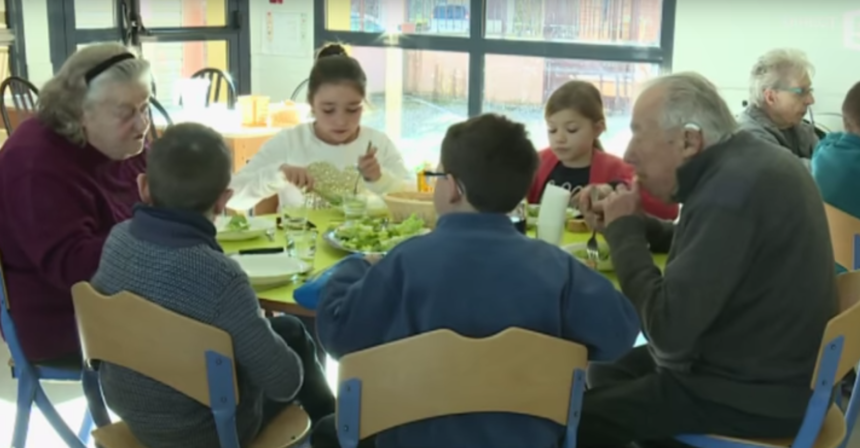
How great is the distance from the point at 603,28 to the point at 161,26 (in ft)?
9.33

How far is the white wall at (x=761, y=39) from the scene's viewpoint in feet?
14.1

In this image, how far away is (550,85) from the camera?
5523 millimetres

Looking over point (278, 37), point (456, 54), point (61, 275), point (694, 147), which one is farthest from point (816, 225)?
point (278, 37)

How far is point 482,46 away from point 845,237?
3362mm

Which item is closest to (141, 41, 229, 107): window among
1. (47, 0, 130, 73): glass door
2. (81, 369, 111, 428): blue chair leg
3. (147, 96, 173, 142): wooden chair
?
(47, 0, 130, 73): glass door

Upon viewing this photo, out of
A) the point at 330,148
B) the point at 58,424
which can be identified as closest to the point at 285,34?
the point at 330,148

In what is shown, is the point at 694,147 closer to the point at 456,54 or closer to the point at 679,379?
the point at 679,379

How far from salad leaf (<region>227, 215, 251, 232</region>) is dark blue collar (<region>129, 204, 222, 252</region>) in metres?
0.71

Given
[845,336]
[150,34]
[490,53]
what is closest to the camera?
[845,336]

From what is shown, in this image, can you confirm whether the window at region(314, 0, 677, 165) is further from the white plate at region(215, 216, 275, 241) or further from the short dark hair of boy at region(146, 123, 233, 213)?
the short dark hair of boy at region(146, 123, 233, 213)

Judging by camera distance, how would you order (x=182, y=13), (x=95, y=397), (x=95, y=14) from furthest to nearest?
(x=182, y=13)
(x=95, y=14)
(x=95, y=397)

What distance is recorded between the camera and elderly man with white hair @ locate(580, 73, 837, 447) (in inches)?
66.3

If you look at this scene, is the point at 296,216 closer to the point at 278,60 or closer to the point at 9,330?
the point at 9,330

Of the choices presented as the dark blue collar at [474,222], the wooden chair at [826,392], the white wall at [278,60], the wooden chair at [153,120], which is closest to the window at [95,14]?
the white wall at [278,60]
